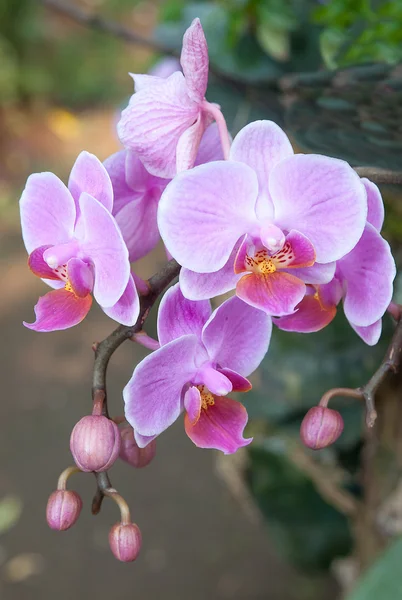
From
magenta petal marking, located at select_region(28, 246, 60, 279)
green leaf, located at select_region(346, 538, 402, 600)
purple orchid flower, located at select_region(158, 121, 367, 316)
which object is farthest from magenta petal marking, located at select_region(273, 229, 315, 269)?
green leaf, located at select_region(346, 538, 402, 600)

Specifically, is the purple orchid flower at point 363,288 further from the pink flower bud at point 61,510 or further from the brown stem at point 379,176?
the pink flower bud at point 61,510

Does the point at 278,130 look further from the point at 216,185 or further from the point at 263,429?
the point at 263,429

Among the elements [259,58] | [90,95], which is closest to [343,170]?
[259,58]

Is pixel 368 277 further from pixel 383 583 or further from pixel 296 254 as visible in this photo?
pixel 383 583

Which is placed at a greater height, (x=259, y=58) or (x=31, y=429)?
(x=259, y=58)

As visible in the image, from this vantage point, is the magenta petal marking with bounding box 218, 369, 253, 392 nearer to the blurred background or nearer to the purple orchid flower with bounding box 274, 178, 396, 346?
the purple orchid flower with bounding box 274, 178, 396, 346

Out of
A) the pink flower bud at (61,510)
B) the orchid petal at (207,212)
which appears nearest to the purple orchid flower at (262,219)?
the orchid petal at (207,212)
